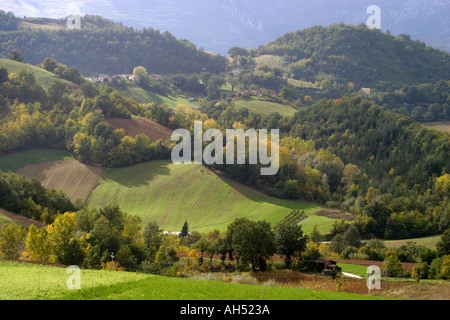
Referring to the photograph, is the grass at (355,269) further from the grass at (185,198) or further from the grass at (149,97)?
the grass at (149,97)

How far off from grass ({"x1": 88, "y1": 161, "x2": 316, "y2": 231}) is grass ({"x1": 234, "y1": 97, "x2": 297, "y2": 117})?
69.9 meters

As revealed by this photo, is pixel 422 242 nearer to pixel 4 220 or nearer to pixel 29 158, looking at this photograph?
pixel 4 220

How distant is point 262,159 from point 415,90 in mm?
121746

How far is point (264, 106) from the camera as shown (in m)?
159

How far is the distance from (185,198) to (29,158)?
3478cm

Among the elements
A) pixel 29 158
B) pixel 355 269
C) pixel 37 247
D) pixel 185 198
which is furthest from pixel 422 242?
pixel 29 158

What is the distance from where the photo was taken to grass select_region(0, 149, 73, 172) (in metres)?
86.6

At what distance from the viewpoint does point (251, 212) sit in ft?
237

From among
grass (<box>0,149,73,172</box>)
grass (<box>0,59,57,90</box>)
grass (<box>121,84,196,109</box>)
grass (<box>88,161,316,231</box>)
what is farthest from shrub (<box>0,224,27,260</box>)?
grass (<box>121,84,196,109</box>)

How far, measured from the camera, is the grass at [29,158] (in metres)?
86.6

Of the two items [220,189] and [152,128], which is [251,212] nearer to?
[220,189]

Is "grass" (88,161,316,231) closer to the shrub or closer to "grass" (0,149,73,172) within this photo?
"grass" (0,149,73,172)

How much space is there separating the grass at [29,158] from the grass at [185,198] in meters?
13.3
